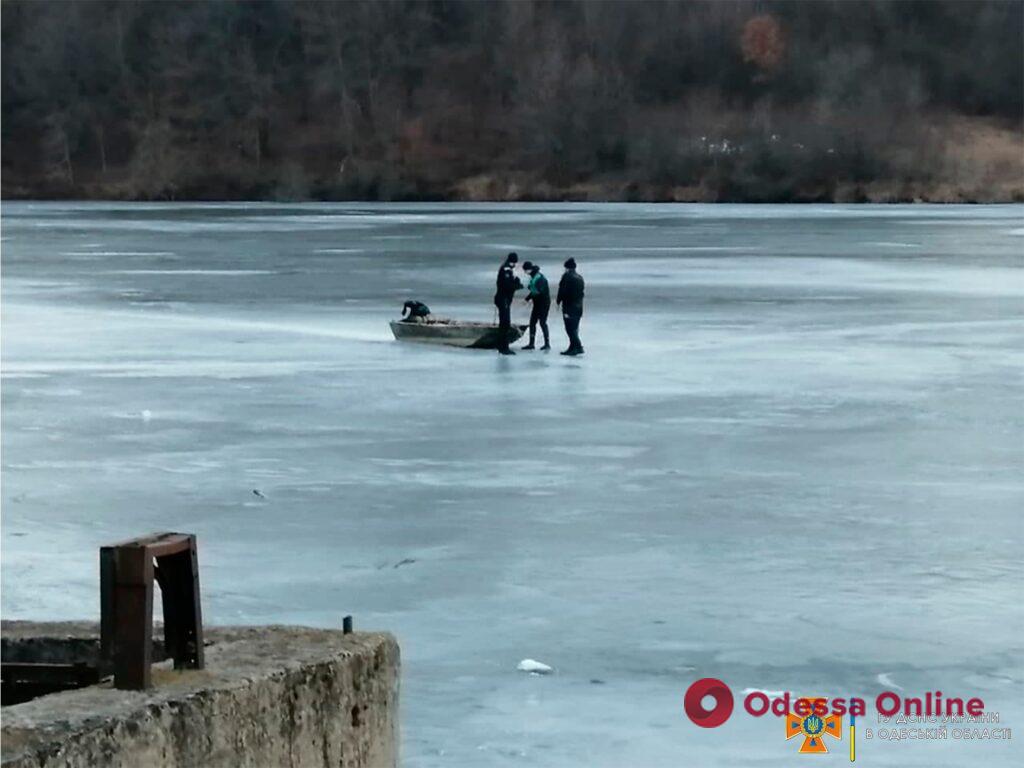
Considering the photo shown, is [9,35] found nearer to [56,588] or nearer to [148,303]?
[148,303]

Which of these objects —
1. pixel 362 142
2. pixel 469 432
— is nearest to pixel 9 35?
pixel 362 142

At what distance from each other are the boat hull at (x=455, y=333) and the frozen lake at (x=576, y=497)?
21 centimetres

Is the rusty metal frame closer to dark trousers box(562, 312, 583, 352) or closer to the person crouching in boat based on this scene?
dark trousers box(562, 312, 583, 352)

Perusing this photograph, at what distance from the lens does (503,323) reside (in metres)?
19.7

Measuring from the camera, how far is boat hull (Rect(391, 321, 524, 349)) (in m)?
20.0

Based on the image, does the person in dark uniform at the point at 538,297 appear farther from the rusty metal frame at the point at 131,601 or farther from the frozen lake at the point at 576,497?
the rusty metal frame at the point at 131,601

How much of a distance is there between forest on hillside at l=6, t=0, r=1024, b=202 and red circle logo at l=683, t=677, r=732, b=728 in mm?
87619

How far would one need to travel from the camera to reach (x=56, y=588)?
8.55 meters

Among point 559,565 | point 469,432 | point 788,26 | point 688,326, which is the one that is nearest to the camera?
point 559,565

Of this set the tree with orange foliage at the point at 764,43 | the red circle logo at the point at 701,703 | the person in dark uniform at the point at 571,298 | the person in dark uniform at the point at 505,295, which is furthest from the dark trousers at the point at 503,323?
the tree with orange foliage at the point at 764,43

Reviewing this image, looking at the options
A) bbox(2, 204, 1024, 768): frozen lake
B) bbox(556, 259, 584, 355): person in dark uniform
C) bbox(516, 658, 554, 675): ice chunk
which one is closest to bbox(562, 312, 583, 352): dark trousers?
bbox(556, 259, 584, 355): person in dark uniform

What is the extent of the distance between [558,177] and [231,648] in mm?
96620

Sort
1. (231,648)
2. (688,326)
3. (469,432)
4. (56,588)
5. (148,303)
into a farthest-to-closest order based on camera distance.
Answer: (148,303)
(688,326)
(469,432)
(56,588)
(231,648)

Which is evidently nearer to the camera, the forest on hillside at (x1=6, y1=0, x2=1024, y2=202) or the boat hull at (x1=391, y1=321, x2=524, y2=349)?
the boat hull at (x1=391, y1=321, x2=524, y2=349)
